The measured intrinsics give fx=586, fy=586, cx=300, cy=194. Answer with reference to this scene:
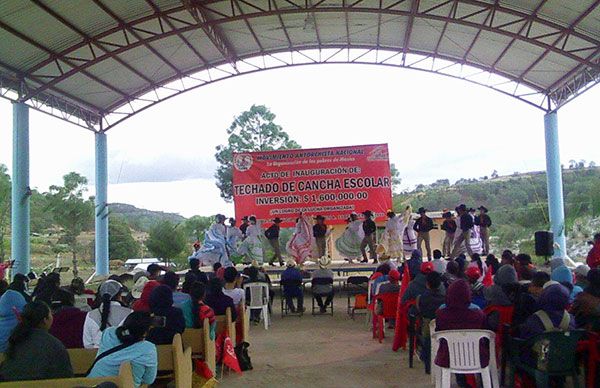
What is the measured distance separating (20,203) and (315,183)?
6.86 m

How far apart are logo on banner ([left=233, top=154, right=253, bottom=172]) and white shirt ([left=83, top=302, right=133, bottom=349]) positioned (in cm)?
1093

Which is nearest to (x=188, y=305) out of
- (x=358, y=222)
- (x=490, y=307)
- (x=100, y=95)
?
(x=490, y=307)

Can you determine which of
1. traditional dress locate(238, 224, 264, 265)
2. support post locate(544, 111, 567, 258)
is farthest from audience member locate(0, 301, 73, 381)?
support post locate(544, 111, 567, 258)

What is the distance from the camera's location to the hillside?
1922cm

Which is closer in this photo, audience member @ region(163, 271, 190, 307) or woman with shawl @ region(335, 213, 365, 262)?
audience member @ region(163, 271, 190, 307)

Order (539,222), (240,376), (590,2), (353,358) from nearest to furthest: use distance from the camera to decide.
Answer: (240,376)
(353,358)
(590,2)
(539,222)

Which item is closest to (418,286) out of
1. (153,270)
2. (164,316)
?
(164,316)

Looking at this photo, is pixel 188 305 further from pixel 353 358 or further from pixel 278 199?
pixel 278 199

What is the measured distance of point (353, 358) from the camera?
6.47m

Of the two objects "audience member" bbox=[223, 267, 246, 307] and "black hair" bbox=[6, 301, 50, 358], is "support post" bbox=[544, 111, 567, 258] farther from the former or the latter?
"black hair" bbox=[6, 301, 50, 358]

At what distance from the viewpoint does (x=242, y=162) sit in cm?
1546

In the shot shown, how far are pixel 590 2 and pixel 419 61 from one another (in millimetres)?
5480

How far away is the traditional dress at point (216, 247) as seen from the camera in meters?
12.8

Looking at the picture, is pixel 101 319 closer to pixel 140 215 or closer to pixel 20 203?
pixel 20 203
